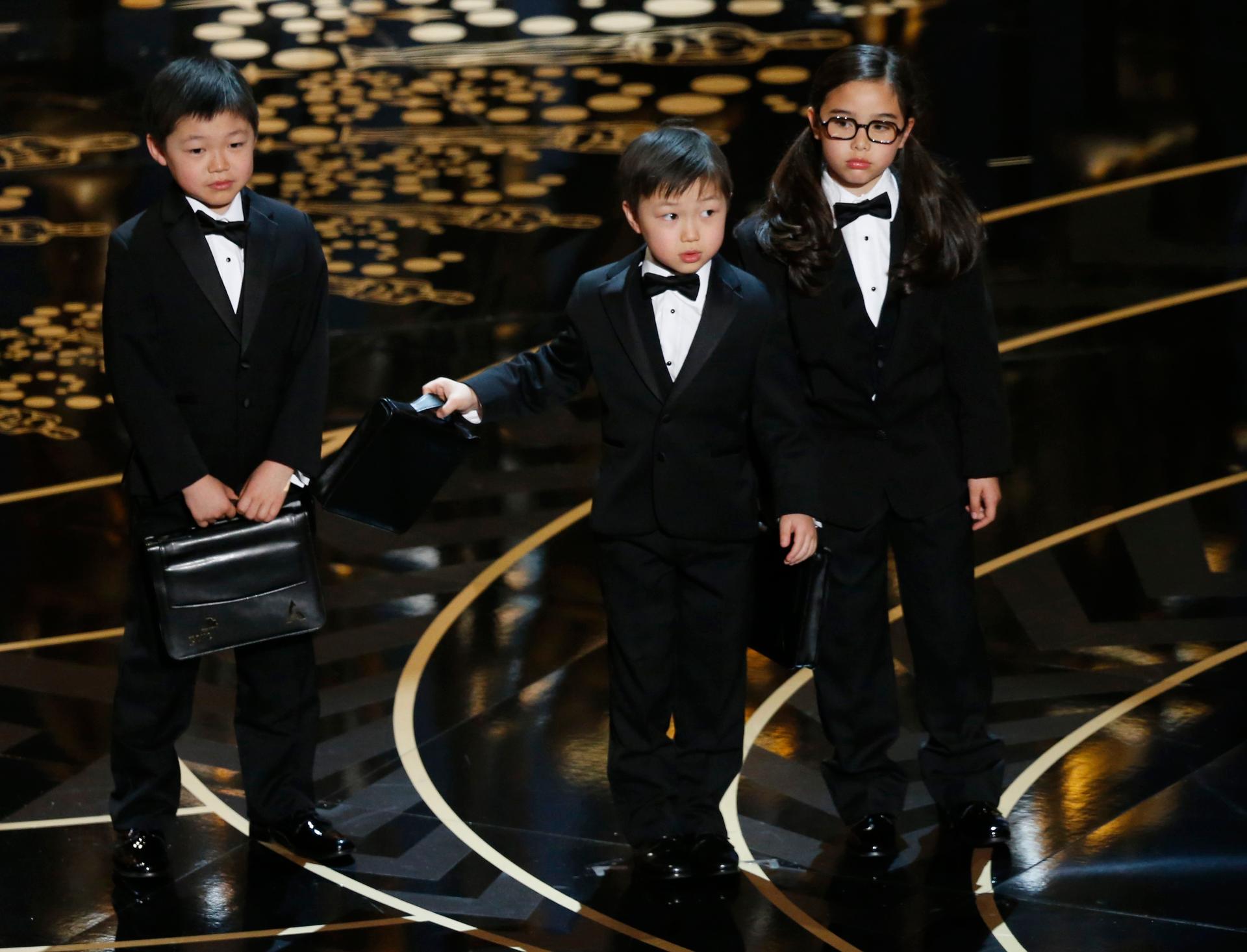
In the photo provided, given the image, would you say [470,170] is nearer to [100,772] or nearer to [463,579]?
[463,579]

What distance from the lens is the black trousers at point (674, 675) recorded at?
3.26 metres

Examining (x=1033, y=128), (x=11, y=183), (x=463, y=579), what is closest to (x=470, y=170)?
(x=11, y=183)

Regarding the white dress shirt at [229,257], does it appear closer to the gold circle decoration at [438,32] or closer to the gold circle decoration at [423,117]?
the gold circle decoration at [423,117]

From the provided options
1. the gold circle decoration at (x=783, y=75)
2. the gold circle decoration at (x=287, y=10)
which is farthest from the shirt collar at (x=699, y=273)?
the gold circle decoration at (x=287, y=10)

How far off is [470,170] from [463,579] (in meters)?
3.11

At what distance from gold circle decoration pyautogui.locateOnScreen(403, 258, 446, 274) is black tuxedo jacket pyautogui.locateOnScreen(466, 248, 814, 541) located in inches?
160

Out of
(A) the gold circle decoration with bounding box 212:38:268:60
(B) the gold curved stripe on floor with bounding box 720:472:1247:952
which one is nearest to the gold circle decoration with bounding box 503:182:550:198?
(A) the gold circle decoration with bounding box 212:38:268:60

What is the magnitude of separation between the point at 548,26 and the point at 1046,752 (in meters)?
5.17

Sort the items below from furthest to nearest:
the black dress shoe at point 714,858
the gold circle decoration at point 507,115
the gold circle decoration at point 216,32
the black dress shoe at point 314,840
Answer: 1. the gold circle decoration at point 216,32
2. the gold circle decoration at point 507,115
3. the black dress shoe at point 314,840
4. the black dress shoe at point 714,858

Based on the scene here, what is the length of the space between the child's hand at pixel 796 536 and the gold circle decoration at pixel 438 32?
17.2 feet

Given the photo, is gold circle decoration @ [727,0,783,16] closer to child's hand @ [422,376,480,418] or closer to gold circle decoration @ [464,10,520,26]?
gold circle decoration @ [464,10,520,26]

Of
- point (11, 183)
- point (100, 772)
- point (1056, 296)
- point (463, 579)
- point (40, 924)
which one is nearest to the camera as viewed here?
point (40, 924)

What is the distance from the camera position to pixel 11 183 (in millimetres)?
7301

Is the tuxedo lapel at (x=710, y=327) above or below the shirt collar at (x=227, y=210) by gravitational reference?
below
